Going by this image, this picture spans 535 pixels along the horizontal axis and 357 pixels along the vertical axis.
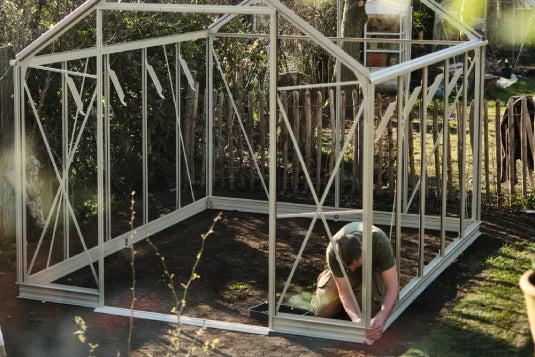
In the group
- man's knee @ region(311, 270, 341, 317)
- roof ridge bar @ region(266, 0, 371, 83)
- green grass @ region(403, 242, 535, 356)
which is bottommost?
green grass @ region(403, 242, 535, 356)

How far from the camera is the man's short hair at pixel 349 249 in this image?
300 inches

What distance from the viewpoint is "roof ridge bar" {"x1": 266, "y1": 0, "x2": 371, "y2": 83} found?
7395mm

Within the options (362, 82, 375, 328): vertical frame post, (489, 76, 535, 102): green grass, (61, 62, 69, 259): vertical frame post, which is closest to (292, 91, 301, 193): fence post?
(61, 62, 69, 259): vertical frame post

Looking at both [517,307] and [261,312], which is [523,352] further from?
[261,312]

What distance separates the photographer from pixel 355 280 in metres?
7.96

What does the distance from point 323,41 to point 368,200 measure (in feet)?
3.90

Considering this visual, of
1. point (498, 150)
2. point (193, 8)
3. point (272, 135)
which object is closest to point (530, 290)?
point (272, 135)

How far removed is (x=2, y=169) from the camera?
32.6 ft

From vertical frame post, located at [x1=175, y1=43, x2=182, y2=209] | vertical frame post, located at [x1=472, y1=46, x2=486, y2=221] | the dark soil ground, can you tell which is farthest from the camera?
vertical frame post, located at [x1=175, y1=43, x2=182, y2=209]

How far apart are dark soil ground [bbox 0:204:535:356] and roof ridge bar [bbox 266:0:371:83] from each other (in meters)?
2.01

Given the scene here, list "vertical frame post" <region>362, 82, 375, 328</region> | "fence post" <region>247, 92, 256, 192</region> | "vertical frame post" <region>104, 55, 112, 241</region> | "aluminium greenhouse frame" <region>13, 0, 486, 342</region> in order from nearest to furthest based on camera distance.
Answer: "vertical frame post" <region>362, 82, 375, 328</region>
"aluminium greenhouse frame" <region>13, 0, 486, 342</region>
"vertical frame post" <region>104, 55, 112, 241</region>
"fence post" <region>247, 92, 256, 192</region>

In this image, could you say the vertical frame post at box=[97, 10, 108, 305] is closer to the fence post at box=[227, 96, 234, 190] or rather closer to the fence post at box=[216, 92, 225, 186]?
the fence post at box=[216, 92, 225, 186]

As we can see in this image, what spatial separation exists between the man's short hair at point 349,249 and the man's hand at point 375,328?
0.46 m

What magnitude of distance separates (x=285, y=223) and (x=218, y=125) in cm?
183
